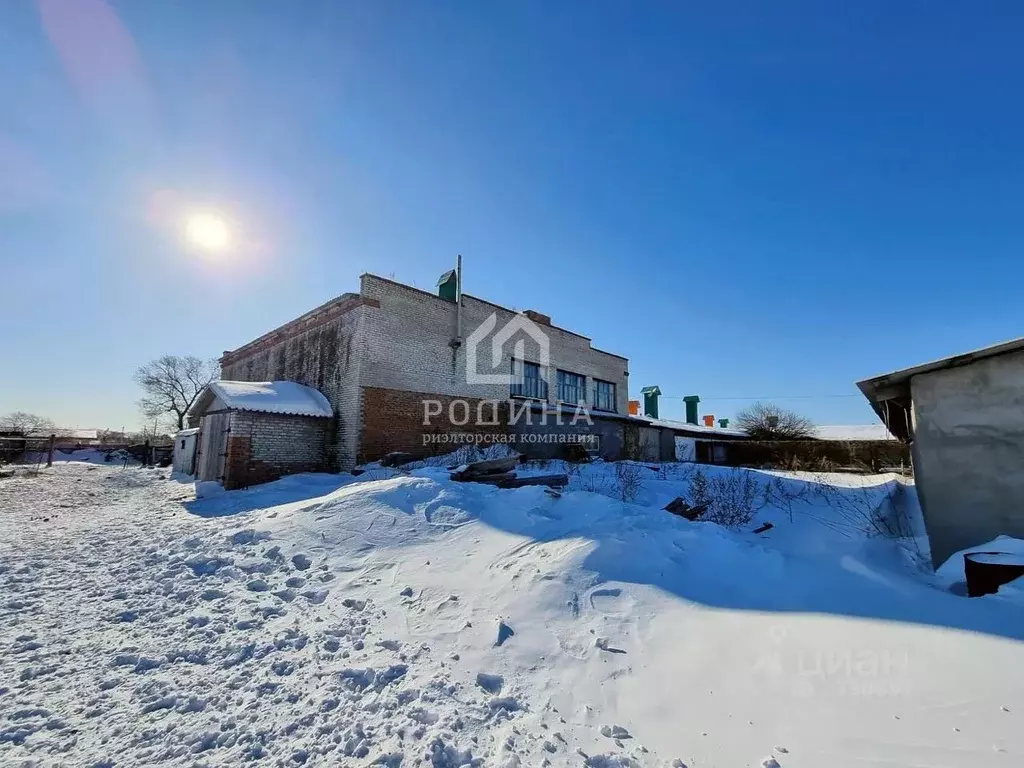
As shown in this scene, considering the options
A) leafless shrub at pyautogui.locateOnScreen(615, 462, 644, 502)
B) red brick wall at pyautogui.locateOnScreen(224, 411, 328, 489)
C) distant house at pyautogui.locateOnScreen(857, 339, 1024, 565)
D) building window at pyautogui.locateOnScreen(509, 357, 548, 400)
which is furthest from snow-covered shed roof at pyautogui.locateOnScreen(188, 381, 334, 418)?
distant house at pyautogui.locateOnScreen(857, 339, 1024, 565)

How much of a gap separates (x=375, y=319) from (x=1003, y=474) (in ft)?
41.8

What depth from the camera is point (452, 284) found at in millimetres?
15641

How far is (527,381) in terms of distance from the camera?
17.8 m

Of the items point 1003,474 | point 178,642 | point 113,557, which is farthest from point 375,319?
point 1003,474

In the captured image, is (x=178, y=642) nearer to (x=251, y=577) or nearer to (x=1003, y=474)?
(x=251, y=577)

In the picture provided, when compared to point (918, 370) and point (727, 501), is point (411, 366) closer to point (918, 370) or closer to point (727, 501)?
point (727, 501)

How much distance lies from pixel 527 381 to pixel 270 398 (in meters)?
8.89

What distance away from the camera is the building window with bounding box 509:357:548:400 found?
17.2 m

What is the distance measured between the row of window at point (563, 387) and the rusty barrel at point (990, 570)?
13818 millimetres

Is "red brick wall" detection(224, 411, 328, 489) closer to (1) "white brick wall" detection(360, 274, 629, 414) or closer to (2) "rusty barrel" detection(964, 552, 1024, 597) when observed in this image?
(1) "white brick wall" detection(360, 274, 629, 414)

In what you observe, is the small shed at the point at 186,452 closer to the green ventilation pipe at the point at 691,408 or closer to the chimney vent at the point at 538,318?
the chimney vent at the point at 538,318

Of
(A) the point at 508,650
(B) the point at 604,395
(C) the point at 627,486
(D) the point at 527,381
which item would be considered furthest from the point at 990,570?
(B) the point at 604,395

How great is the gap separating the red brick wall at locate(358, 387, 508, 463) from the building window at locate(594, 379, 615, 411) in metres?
7.42

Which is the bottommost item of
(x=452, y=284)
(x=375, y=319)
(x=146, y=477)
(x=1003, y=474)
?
(x=146, y=477)
